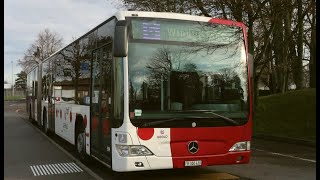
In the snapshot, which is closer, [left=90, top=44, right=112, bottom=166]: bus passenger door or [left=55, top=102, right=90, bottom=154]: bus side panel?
[left=90, top=44, right=112, bottom=166]: bus passenger door

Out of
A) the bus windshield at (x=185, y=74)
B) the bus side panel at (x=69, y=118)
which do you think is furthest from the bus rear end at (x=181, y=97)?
the bus side panel at (x=69, y=118)

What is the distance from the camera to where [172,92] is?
8109 millimetres

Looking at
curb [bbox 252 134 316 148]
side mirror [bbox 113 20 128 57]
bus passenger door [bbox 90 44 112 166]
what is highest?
A: side mirror [bbox 113 20 128 57]

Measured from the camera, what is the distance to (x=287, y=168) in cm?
1053

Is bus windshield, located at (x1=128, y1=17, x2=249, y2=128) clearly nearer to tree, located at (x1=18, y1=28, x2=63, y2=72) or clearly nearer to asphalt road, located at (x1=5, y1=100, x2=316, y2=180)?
asphalt road, located at (x1=5, y1=100, x2=316, y2=180)

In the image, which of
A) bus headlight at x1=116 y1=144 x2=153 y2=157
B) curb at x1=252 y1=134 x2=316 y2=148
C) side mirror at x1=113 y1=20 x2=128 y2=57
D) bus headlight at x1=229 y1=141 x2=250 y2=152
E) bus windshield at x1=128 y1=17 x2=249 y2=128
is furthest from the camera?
curb at x1=252 y1=134 x2=316 y2=148

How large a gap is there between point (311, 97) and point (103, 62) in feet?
56.7

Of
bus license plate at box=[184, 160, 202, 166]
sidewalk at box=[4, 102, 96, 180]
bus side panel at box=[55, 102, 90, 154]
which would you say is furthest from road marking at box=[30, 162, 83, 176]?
bus license plate at box=[184, 160, 202, 166]

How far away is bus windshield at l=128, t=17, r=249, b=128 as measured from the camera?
7.99m

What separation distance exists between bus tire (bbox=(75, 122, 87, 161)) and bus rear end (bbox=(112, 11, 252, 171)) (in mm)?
3041

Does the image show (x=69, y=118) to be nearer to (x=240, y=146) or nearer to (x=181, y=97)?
(x=181, y=97)

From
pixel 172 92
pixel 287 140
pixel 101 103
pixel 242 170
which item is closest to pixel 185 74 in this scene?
pixel 172 92

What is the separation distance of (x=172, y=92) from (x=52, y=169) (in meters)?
3.87

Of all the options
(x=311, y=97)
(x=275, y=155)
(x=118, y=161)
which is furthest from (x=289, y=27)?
(x=118, y=161)
